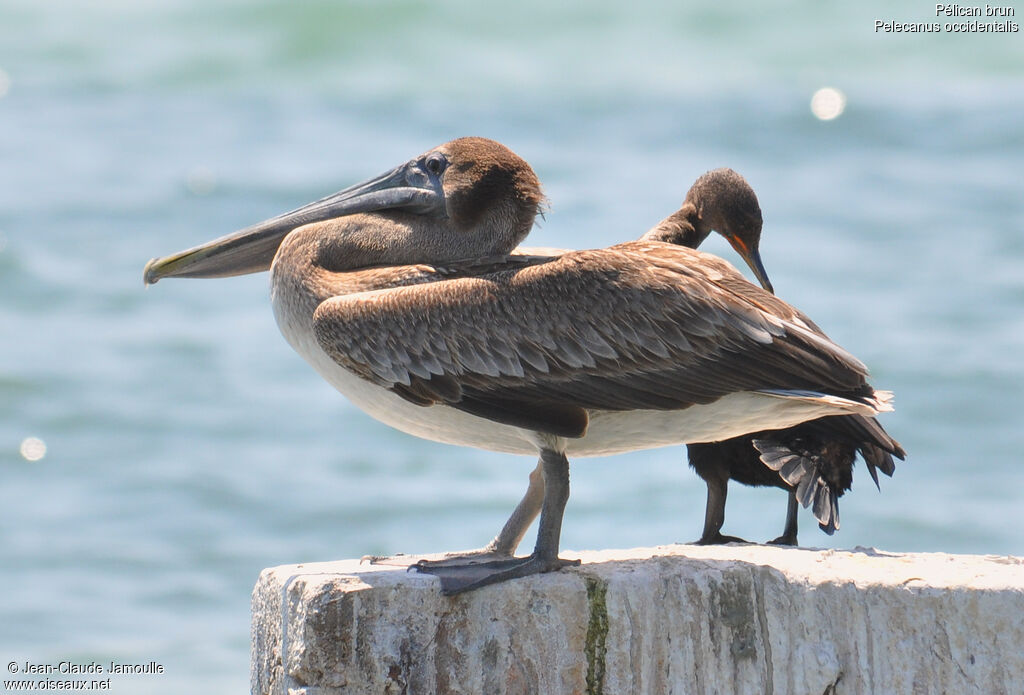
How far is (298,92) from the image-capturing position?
26.8 metres

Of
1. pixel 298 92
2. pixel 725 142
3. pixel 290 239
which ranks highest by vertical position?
pixel 298 92

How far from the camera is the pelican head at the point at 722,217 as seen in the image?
22.0ft

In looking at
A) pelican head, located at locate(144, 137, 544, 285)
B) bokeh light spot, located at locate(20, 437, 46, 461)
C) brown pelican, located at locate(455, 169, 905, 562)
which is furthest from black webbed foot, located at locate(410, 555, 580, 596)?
bokeh light spot, located at locate(20, 437, 46, 461)

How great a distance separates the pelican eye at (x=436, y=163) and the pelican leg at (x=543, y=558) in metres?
1.30

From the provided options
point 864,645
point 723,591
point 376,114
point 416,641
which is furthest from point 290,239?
point 376,114

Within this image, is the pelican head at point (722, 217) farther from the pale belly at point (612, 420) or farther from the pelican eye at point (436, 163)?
the pale belly at point (612, 420)

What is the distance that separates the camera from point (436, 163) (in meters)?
5.75

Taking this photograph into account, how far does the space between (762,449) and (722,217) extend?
119cm

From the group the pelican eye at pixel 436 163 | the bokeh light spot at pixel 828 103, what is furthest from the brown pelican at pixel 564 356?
the bokeh light spot at pixel 828 103

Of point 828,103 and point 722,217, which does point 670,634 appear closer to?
point 722,217

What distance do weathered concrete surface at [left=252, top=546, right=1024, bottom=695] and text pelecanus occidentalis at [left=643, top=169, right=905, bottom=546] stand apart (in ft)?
3.38

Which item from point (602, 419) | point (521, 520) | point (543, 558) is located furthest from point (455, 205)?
point (543, 558)

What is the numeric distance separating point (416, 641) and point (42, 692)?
724 cm

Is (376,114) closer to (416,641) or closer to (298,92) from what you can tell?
(298,92)
